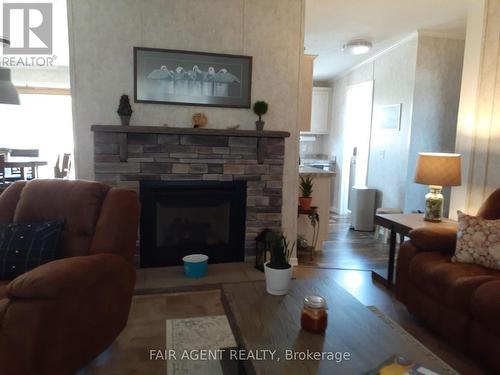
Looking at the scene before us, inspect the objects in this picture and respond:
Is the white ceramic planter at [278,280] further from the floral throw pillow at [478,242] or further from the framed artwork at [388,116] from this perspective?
the framed artwork at [388,116]

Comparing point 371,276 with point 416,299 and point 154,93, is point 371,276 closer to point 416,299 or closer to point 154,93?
point 416,299

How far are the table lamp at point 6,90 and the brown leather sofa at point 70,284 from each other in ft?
5.81

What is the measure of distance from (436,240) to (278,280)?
1.32 m

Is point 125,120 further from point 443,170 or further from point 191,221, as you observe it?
point 443,170

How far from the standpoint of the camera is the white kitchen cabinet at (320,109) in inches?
258

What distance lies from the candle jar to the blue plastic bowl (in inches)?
68.0

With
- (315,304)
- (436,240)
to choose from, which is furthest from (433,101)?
(315,304)

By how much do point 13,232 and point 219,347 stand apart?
4.24 ft

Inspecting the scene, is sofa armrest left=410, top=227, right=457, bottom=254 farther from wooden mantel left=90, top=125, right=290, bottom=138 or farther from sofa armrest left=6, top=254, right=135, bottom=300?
sofa armrest left=6, top=254, right=135, bottom=300

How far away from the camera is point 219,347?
Result: 6.92ft

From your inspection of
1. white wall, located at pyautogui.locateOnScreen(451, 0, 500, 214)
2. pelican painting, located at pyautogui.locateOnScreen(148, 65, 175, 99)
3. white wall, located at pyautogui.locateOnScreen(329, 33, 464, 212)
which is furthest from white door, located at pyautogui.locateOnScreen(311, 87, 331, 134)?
pelican painting, located at pyautogui.locateOnScreen(148, 65, 175, 99)

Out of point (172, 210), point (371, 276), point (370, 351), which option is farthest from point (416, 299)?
point (172, 210)

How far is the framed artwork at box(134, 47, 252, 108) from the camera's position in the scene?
10.0 feet

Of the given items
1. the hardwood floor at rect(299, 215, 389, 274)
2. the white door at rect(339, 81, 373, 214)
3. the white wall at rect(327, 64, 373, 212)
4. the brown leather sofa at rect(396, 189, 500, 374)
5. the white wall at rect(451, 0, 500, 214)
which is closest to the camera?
the brown leather sofa at rect(396, 189, 500, 374)
